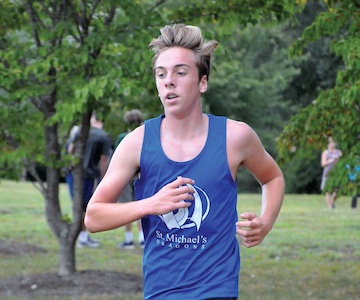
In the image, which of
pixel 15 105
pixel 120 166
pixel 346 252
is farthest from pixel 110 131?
pixel 120 166

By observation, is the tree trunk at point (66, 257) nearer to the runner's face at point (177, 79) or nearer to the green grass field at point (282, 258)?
the green grass field at point (282, 258)

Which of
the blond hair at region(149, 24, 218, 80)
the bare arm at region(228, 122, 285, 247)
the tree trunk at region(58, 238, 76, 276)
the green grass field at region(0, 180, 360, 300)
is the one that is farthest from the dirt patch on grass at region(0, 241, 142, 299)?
the blond hair at region(149, 24, 218, 80)

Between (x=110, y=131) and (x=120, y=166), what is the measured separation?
7370 mm

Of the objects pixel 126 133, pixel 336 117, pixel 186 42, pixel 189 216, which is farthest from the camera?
pixel 126 133

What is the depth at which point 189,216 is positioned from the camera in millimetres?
3908

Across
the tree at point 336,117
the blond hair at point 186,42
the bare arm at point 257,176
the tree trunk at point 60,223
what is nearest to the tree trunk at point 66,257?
the tree trunk at point 60,223

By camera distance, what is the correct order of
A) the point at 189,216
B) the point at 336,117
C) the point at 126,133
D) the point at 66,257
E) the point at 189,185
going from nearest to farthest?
the point at 189,185 < the point at 189,216 < the point at 336,117 < the point at 66,257 < the point at 126,133

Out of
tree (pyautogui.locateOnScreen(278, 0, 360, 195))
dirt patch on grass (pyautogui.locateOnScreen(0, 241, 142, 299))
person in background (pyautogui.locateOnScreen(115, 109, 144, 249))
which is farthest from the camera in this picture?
person in background (pyautogui.locateOnScreen(115, 109, 144, 249))

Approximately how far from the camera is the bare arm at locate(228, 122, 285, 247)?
12.9ft

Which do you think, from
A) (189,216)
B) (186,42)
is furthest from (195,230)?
(186,42)

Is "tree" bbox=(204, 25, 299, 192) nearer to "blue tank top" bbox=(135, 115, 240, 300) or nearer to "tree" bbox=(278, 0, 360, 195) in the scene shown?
"tree" bbox=(278, 0, 360, 195)

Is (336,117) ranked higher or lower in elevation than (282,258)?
higher

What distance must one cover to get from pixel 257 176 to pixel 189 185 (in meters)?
0.62

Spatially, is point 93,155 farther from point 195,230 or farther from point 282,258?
point 195,230
